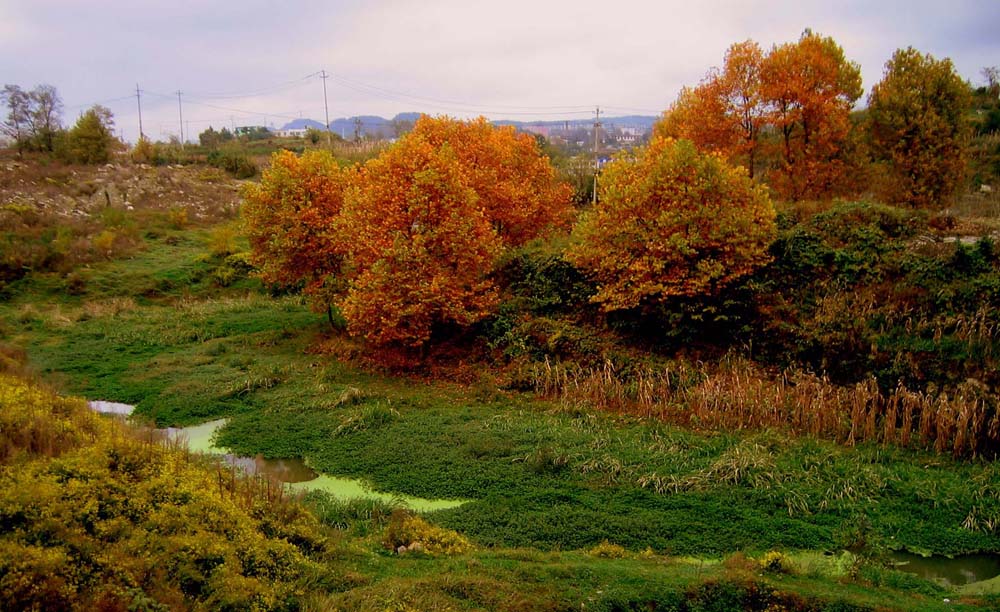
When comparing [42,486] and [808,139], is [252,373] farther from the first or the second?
[808,139]

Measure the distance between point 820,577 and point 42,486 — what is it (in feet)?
27.5

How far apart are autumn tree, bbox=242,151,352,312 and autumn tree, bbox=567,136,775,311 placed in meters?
7.97

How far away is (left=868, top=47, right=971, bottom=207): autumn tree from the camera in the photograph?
805 inches

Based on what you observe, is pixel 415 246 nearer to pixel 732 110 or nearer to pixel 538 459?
pixel 538 459

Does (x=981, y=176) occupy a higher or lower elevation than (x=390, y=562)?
higher

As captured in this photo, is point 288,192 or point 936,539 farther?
point 288,192

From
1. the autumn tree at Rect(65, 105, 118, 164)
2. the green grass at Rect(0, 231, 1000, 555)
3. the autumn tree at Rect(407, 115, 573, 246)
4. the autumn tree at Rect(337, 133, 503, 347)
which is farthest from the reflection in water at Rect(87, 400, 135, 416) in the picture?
the autumn tree at Rect(65, 105, 118, 164)

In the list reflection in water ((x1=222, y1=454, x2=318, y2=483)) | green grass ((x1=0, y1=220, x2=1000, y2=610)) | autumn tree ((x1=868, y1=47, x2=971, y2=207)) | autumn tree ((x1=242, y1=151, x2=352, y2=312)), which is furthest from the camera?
autumn tree ((x1=868, y1=47, x2=971, y2=207))

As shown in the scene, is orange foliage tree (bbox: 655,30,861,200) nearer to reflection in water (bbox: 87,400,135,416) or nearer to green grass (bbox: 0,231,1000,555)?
green grass (bbox: 0,231,1000,555)

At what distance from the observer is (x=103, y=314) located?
23344mm

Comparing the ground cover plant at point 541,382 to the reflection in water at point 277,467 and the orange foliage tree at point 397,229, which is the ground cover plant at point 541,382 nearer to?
the orange foliage tree at point 397,229

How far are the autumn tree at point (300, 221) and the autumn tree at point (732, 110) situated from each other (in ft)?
39.7

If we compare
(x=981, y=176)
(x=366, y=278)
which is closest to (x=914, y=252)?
(x=366, y=278)

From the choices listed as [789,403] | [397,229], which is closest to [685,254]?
[789,403]
